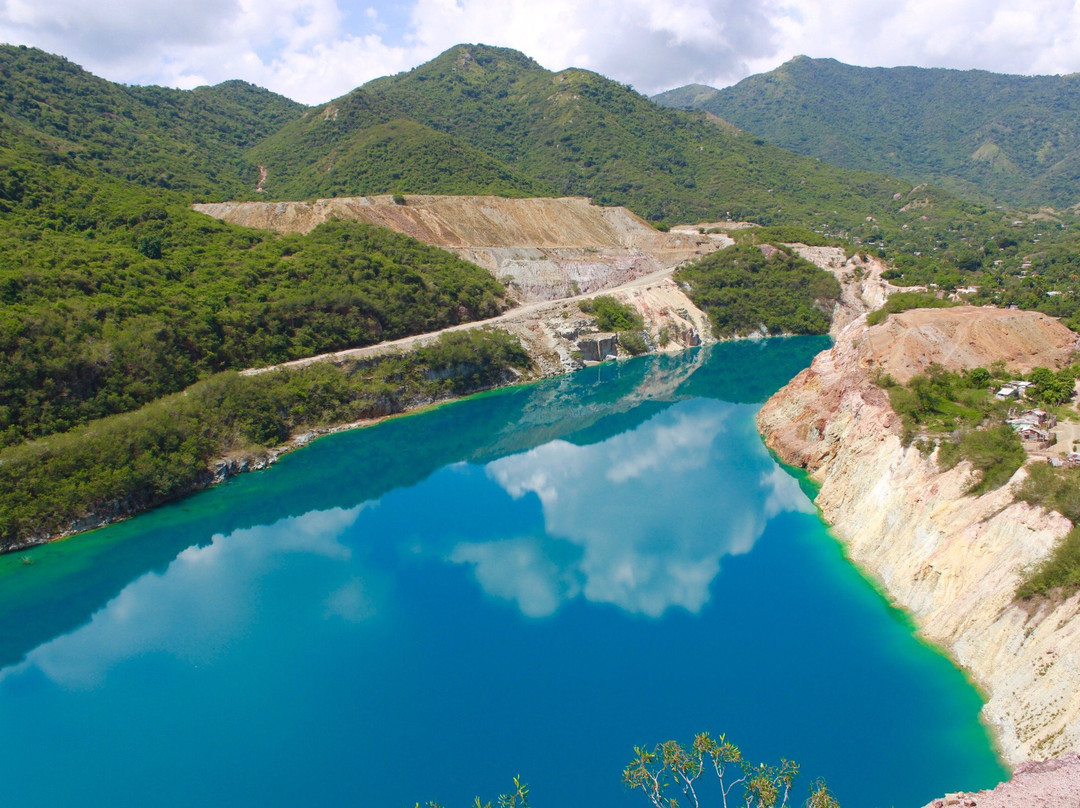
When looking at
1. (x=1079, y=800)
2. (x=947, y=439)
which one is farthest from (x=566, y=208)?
(x=1079, y=800)

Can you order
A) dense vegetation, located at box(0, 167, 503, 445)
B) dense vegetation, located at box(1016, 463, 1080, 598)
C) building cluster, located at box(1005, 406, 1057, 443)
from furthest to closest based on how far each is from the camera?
dense vegetation, located at box(0, 167, 503, 445) < building cluster, located at box(1005, 406, 1057, 443) < dense vegetation, located at box(1016, 463, 1080, 598)

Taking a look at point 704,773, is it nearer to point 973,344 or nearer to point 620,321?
point 973,344

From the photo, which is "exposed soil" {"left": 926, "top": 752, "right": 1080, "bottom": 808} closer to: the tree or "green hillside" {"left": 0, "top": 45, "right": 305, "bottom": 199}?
the tree

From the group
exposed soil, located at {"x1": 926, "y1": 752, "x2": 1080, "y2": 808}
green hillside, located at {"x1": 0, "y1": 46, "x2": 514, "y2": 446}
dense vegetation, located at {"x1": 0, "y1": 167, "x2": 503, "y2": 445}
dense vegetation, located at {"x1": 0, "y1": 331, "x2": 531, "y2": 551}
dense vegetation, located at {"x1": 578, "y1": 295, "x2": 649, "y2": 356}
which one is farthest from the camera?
dense vegetation, located at {"x1": 578, "y1": 295, "x2": 649, "y2": 356}

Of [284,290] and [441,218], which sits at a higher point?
[441,218]

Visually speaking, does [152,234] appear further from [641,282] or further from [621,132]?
[621,132]

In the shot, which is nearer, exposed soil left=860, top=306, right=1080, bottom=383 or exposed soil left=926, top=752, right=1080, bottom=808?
exposed soil left=926, top=752, right=1080, bottom=808

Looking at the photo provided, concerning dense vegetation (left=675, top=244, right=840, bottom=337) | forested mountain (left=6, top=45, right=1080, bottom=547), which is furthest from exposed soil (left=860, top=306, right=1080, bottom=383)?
dense vegetation (left=675, top=244, right=840, bottom=337)
